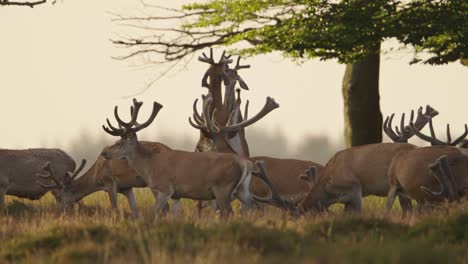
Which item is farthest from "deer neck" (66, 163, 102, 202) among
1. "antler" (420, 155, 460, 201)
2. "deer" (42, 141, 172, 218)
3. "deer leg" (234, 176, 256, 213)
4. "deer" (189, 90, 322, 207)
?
"antler" (420, 155, 460, 201)

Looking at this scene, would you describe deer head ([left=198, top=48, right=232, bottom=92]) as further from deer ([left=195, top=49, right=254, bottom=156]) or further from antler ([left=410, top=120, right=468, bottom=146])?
antler ([left=410, top=120, right=468, bottom=146])

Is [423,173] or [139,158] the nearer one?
[423,173]

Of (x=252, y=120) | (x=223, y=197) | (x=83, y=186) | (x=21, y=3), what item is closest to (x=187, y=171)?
(x=223, y=197)

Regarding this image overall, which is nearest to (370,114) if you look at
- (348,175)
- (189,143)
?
(348,175)

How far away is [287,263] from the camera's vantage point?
7957 millimetres

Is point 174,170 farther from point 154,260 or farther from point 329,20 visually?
point 329,20

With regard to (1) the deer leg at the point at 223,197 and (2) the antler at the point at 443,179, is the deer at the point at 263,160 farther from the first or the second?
(2) the antler at the point at 443,179

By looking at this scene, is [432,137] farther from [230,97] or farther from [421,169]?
[230,97]

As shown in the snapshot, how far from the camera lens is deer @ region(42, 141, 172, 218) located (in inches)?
625

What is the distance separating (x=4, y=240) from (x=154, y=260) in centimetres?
343

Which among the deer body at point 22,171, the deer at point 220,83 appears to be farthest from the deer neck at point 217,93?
the deer body at point 22,171

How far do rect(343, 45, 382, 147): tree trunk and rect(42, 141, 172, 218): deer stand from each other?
10.9 m

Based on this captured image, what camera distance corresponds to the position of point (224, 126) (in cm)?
1641

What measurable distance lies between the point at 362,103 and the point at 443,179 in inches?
538
